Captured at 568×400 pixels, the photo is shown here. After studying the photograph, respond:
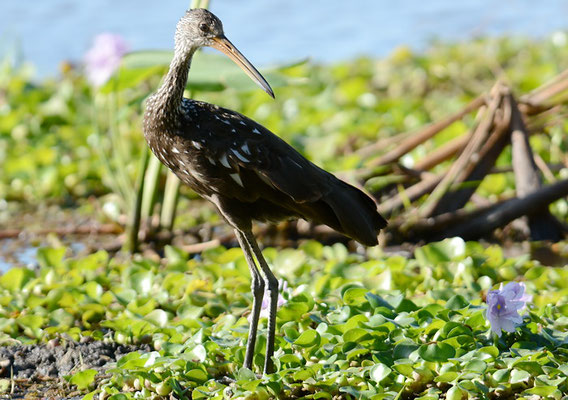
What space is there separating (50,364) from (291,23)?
8.35 m

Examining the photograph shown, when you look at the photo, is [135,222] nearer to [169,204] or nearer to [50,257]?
[169,204]

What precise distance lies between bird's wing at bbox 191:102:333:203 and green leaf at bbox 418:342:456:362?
0.63m

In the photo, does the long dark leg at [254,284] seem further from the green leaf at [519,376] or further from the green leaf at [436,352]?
the green leaf at [519,376]

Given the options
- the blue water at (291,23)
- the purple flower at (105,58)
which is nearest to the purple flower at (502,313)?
the purple flower at (105,58)

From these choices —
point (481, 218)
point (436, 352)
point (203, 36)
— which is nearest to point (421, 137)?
point (481, 218)

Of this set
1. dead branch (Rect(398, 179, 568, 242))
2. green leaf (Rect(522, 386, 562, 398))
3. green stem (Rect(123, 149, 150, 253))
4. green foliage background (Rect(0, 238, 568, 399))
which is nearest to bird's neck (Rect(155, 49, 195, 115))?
green foliage background (Rect(0, 238, 568, 399))

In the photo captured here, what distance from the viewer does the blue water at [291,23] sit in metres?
10.4

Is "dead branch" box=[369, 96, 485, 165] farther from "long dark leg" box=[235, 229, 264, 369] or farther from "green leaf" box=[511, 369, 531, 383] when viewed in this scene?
"green leaf" box=[511, 369, 531, 383]

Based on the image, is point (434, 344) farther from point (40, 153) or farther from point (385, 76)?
point (385, 76)

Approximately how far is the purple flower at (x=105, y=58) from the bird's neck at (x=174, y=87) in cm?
203

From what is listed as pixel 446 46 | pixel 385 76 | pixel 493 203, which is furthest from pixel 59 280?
pixel 446 46

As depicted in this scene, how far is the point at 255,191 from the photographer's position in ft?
10.6

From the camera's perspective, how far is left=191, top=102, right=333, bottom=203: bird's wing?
316cm

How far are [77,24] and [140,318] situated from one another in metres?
7.89
